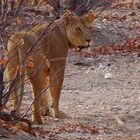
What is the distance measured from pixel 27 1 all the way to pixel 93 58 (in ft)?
26.4

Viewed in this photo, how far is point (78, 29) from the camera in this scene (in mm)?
8695

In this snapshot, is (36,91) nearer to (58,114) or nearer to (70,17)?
(58,114)

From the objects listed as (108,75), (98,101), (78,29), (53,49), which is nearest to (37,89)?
(53,49)

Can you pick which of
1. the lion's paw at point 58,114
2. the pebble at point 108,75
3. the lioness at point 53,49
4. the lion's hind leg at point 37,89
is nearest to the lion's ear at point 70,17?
the lioness at point 53,49

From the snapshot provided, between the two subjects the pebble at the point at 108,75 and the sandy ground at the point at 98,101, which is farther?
the pebble at the point at 108,75

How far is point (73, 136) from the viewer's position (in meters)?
7.76

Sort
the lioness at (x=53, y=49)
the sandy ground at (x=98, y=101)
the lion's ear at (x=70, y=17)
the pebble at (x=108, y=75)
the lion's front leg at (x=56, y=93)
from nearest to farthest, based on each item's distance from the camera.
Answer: the sandy ground at (x=98, y=101)
the lioness at (x=53, y=49)
the lion's ear at (x=70, y=17)
the lion's front leg at (x=56, y=93)
the pebble at (x=108, y=75)

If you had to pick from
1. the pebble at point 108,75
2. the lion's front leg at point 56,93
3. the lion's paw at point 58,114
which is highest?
the lion's front leg at point 56,93

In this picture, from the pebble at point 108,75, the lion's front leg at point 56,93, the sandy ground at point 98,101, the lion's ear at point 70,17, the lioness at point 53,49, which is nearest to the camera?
the sandy ground at point 98,101

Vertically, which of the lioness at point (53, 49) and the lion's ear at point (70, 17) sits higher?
the lion's ear at point (70, 17)

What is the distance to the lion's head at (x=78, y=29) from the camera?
856cm

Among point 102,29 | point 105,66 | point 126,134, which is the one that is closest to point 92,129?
point 126,134

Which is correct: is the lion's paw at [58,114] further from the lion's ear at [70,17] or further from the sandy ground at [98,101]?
the lion's ear at [70,17]

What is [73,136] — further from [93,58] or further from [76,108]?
[93,58]
